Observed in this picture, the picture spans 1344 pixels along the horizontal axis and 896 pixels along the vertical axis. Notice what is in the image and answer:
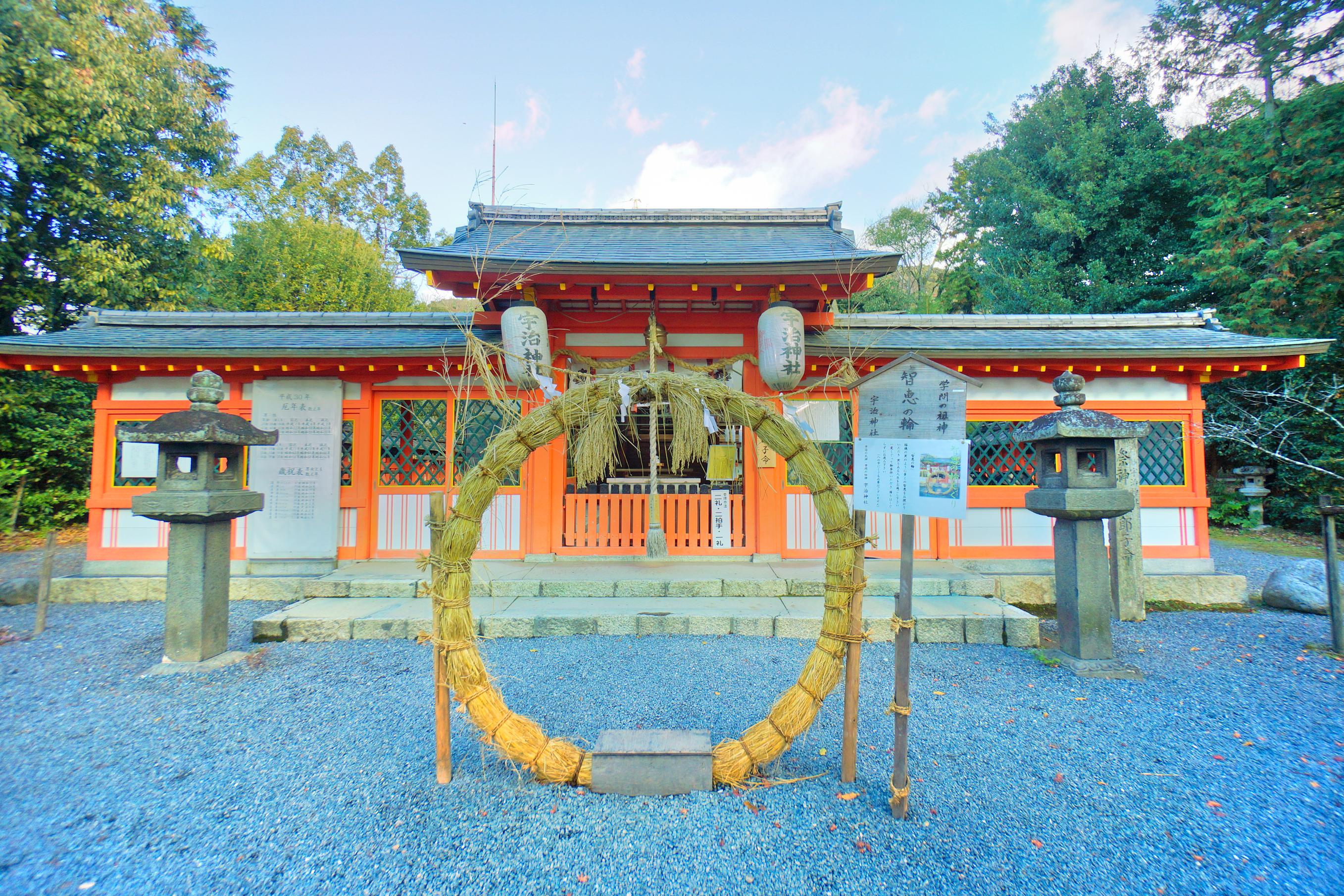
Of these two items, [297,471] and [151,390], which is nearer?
[297,471]

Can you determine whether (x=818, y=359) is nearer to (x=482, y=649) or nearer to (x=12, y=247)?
(x=482, y=649)

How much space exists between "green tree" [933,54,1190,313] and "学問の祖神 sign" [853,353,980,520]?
14242mm

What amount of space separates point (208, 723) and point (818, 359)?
21.2 feet

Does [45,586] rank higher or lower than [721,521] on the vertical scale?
lower

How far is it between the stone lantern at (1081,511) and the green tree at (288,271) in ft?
51.5

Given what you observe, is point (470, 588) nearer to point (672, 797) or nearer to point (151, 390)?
point (672, 797)

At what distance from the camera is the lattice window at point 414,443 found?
6691 millimetres

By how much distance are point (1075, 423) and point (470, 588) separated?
478cm

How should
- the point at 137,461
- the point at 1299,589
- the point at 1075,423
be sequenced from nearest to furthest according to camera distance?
the point at 1075,423 → the point at 1299,589 → the point at 137,461

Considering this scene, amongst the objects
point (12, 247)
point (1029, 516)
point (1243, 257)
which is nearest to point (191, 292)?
point (12, 247)

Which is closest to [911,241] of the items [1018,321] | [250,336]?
[1018,321]

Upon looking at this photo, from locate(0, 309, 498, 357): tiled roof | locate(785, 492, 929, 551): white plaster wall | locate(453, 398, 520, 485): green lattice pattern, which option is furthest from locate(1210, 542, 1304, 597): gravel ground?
locate(0, 309, 498, 357): tiled roof

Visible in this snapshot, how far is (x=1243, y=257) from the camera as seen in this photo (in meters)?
11.3

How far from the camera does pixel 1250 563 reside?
8.14 meters
